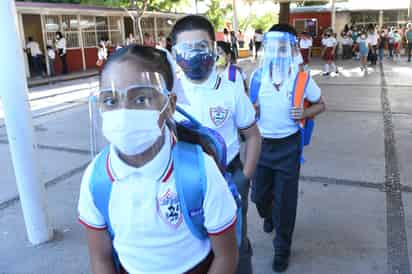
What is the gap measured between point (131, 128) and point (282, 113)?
6.00 feet

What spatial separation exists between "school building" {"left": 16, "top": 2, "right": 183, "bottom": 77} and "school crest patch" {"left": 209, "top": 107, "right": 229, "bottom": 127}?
50.9ft

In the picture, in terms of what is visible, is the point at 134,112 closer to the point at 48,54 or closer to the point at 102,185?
the point at 102,185

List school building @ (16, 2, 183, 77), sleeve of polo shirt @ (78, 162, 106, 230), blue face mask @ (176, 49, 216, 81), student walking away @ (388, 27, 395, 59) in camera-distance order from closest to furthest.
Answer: sleeve of polo shirt @ (78, 162, 106, 230) < blue face mask @ (176, 49, 216, 81) < school building @ (16, 2, 183, 77) < student walking away @ (388, 27, 395, 59)

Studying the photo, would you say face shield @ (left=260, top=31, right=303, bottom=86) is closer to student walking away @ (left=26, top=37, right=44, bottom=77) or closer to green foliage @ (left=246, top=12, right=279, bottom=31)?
student walking away @ (left=26, top=37, right=44, bottom=77)

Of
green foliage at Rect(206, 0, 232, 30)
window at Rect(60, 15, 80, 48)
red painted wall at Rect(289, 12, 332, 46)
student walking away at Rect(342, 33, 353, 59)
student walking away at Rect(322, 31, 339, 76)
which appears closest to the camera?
student walking away at Rect(322, 31, 339, 76)

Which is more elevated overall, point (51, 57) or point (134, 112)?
point (134, 112)

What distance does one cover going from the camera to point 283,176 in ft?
9.53

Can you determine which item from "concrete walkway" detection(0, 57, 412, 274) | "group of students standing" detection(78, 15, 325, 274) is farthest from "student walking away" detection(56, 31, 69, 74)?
"group of students standing" detection(78, 15, 325, 274)

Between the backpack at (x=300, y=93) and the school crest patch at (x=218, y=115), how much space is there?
2.30ft

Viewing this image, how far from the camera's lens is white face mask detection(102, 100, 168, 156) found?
1182mm

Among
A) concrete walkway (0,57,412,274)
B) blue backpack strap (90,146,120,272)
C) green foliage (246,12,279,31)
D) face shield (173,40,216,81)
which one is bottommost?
concrete walkway (0,57,412,274)

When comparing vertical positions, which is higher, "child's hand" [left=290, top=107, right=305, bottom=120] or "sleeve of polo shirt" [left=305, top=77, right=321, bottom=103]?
"sleeve of polo shirt" [left=305, top=77, right=321, bottom=103]

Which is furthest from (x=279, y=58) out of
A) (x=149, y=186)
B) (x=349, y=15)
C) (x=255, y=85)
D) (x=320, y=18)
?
(x=349, y=15)

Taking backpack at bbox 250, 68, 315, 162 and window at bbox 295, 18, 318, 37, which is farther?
window at bbox 295, 18, 318, 37
